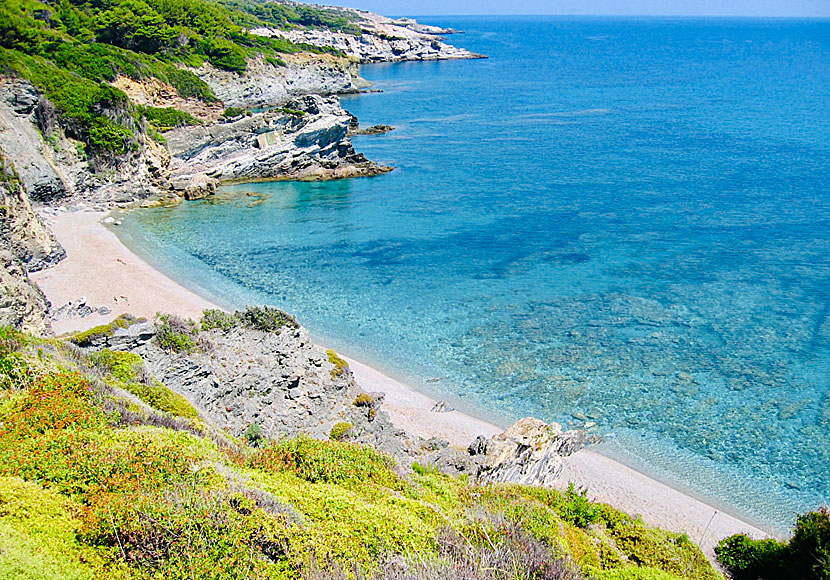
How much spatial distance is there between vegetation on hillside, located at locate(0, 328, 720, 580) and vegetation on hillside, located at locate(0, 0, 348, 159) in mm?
43867

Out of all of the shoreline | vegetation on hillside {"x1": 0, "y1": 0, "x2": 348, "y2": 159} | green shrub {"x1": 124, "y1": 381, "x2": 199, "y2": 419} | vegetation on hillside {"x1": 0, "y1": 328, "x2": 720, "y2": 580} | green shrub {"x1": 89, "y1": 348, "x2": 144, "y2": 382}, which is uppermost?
vegetation on hillside {"x1": 0, "y1": 0, "x2": 348, "y2": 159}

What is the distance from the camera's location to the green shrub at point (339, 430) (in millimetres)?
18828

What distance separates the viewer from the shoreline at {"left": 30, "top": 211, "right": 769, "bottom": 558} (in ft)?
65.4

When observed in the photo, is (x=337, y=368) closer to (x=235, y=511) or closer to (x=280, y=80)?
(x=235, y=511)

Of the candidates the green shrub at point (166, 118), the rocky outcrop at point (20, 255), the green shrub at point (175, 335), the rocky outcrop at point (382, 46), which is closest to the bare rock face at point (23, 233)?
the rocky outcrop at point (20, 255)

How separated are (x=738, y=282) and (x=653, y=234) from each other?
372 inches

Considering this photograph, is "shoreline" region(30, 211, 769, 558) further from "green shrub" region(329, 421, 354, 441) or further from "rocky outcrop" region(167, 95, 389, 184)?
"rocky outcrop" region(167, 95, 389, 184)

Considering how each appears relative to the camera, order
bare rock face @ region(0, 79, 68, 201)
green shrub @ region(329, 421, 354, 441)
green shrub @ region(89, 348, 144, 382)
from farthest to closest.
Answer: bare rock face @ region(0, 79, 68, 201)
green shrub @ region(329, 421, 354, 441)
green shrub @ region(89, 348, 144, 382)

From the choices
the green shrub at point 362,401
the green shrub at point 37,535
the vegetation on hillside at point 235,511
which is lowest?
the green shrub at point 362,401

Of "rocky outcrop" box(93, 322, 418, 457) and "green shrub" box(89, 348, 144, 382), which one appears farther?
"rocky outcrop" box(93, 322, 418, 457)

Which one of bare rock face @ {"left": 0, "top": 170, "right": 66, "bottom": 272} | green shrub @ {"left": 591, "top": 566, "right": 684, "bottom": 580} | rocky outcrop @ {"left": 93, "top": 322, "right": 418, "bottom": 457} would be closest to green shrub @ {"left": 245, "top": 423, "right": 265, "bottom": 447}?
rocky outcrop @ {"left": 93, "top": 322, "right": 418, "bottom": 457}

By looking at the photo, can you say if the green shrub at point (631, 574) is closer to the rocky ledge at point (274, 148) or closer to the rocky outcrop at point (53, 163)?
the rocky outcrop at point (53, 163)

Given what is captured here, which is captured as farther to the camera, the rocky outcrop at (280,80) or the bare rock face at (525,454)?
the rocky outcrop at (280,80)

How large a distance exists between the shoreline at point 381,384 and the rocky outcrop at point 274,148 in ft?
52.9
